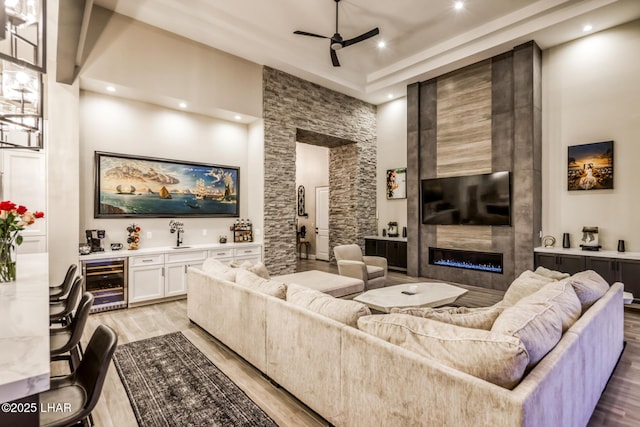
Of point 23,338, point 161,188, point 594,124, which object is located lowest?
point 23,338

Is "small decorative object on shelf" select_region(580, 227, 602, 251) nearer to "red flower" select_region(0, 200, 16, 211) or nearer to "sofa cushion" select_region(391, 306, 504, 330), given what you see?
"sofa cushion" select_region(391, 306, 504, 330)

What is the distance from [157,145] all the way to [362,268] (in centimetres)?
398

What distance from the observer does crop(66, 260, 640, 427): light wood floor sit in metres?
2.22

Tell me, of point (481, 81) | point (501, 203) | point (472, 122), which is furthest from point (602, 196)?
point (481, 81)

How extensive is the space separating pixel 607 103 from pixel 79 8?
23.0 ft

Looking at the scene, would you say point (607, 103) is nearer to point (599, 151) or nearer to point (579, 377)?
point (599, 151)

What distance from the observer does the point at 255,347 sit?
2.74m

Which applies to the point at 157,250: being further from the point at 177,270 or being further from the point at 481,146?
the point at 481,146

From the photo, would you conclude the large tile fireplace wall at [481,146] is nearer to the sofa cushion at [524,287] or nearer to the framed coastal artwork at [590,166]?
the framed coastal artwork at [590,166]

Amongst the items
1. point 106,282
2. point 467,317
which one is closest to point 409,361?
point 467,317

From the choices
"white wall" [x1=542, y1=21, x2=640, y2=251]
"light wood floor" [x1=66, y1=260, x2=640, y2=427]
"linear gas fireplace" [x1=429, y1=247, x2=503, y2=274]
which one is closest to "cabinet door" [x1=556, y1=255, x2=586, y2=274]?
"white wall" [x1=542, y1=21, x2=640, y2=251]

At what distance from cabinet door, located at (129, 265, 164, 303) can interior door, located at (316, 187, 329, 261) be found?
5.08 metres

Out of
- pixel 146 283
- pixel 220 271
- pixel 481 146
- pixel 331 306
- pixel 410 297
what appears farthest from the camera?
pixel 481 146

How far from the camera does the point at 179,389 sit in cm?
255
